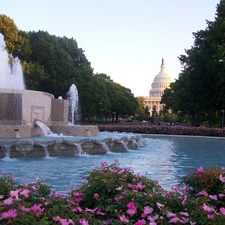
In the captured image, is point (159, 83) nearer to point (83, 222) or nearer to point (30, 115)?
point (30, 115)

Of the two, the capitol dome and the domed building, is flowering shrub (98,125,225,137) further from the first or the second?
the capitol dome

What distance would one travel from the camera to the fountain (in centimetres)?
1234

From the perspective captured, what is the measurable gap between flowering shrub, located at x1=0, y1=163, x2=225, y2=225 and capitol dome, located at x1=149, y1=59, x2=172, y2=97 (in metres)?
153

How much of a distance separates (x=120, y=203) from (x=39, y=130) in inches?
Answer: 533

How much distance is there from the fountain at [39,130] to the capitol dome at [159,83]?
13795 centimetres

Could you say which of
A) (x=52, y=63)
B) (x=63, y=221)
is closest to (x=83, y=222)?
(x=63, y=221)

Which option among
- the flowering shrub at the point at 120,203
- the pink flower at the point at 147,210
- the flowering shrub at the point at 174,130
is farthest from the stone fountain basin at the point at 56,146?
the flowering shrub at the point at 174,130

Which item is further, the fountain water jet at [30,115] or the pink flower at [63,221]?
the fountain water jet at [30,115]

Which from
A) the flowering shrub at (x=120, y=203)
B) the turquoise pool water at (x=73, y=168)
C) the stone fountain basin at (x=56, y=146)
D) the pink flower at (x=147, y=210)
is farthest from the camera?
the stone fountain basin at (x=56, y=146)

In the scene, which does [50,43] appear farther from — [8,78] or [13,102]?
[13,102]

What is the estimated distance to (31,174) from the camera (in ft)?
29.2

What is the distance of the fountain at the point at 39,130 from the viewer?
12.3 meters

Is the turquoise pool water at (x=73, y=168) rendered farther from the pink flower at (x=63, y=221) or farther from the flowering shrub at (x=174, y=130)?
the flowering shrub at (x=174, y=130)

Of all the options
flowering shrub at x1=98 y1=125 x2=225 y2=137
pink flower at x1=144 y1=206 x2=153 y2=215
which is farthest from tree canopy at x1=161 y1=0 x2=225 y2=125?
pink flower at x1=144 y1=206 x2=153 y2=215
